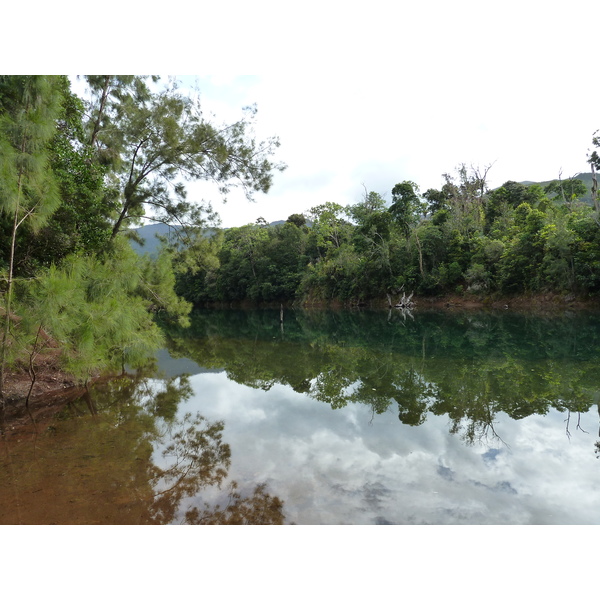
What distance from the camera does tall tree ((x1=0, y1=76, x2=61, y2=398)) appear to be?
462 cm

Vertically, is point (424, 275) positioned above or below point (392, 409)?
above

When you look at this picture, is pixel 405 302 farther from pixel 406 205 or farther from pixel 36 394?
pixel 36 394

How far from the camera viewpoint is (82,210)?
7832 millimetres

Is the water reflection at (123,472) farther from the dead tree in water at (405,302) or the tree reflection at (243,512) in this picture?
the dead tree in water at (405,302)

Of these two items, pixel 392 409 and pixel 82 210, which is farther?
pixel 82 210

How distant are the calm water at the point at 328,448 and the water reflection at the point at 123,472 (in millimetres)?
16

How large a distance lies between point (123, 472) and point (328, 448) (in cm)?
204

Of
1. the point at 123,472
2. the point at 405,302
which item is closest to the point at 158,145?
the point at 123,472

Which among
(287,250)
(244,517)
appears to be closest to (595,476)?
(244,517)

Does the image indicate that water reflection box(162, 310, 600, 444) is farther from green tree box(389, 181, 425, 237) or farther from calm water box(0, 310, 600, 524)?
green tree box(389, 181, 425, 237)

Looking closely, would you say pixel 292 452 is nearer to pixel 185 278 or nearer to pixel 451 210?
pixel 451 210

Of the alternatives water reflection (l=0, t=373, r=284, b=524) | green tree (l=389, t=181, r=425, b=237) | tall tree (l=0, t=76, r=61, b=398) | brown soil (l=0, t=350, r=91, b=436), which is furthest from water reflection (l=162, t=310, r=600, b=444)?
green tree (l=389, t=181, r=425, b=237)

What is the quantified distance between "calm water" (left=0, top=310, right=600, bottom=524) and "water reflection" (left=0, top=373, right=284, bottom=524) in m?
0.02

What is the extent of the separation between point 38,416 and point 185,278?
44430 millimetres
